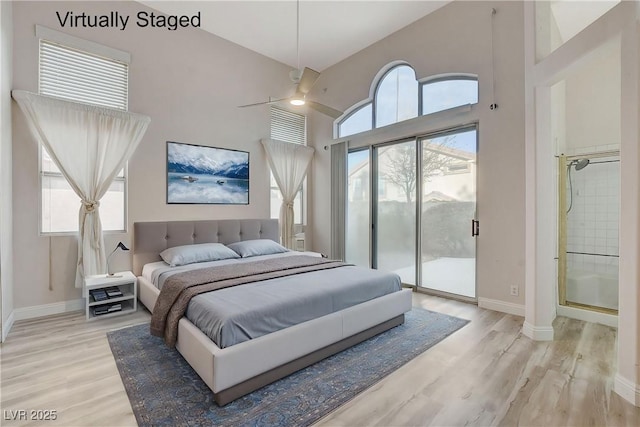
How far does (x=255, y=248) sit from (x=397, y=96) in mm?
3204

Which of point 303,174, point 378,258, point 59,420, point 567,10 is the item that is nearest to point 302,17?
point 303,174

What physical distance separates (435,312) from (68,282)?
431 centimetres

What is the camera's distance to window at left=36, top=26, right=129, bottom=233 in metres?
3.37

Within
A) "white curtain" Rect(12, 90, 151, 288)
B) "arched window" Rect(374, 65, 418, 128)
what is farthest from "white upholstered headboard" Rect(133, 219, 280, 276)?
"arched window" Rect(374, 65, 418, 128)

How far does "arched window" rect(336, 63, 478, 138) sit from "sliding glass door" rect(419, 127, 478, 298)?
472 millimetres

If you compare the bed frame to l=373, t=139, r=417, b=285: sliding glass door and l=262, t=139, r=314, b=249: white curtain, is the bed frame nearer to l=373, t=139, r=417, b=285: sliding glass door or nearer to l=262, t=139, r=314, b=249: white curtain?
l=373, t=139, r=417, b=285: sliding glass door

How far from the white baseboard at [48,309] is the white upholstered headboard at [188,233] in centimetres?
68

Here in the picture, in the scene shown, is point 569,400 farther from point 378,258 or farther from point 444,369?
point 378,258

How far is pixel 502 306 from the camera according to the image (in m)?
3.55

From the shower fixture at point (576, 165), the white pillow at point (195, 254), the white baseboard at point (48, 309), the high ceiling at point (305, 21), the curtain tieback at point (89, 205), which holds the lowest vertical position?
the white baseboard at point (48, 309)

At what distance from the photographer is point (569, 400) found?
6.33 ft

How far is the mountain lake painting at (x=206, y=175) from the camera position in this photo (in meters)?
4.23

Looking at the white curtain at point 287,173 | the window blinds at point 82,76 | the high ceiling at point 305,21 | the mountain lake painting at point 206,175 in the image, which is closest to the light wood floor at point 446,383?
the mountain lake painting at point 206,175

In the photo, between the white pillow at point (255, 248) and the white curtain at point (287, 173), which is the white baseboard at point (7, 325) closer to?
the white pillow at point (255, 248)
